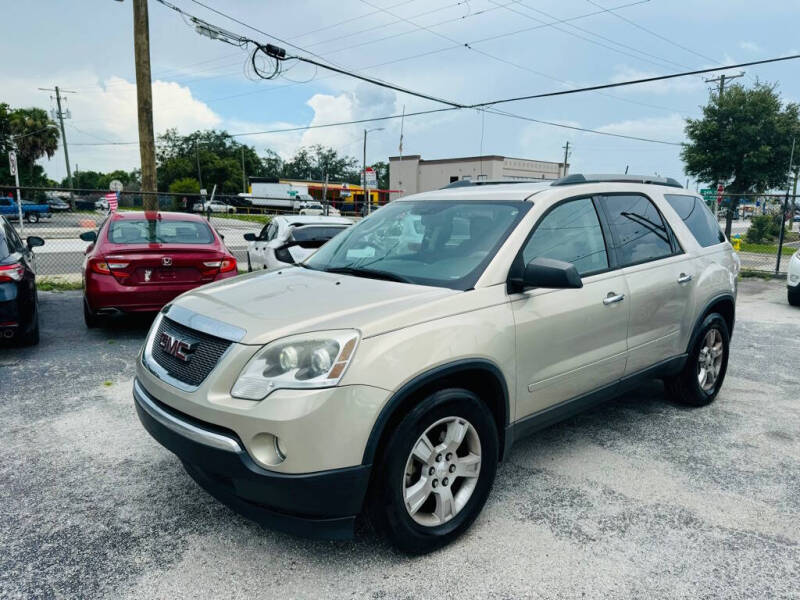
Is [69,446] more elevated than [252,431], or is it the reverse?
[252,431]

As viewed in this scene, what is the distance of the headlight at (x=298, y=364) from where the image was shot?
2.37 meters

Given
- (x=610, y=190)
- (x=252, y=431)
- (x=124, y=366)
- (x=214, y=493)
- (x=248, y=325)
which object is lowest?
(x=124, y=366)

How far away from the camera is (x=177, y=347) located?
281cm

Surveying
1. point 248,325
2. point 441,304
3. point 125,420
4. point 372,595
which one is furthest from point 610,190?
point 125,420

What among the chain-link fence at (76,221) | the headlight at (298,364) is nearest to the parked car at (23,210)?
the chain-link fence at (76,221)

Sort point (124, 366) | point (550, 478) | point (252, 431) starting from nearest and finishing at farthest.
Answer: point (252, 431) → point (550, 478) → point (124, 366)

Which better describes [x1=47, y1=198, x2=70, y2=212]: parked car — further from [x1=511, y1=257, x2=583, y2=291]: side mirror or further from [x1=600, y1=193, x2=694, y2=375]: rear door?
[x1=511, y1=257, x2=583, y2=291]: side mirror

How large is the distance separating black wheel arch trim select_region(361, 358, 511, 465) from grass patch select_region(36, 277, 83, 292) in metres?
9.99

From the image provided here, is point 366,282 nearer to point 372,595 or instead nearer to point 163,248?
point 372,595

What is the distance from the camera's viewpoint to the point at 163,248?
21.7 feet

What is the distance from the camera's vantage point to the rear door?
382 centimetres

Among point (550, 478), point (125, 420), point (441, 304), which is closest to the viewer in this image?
point (441, 304)

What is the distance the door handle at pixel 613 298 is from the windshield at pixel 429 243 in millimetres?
758

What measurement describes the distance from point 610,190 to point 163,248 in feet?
16.0
